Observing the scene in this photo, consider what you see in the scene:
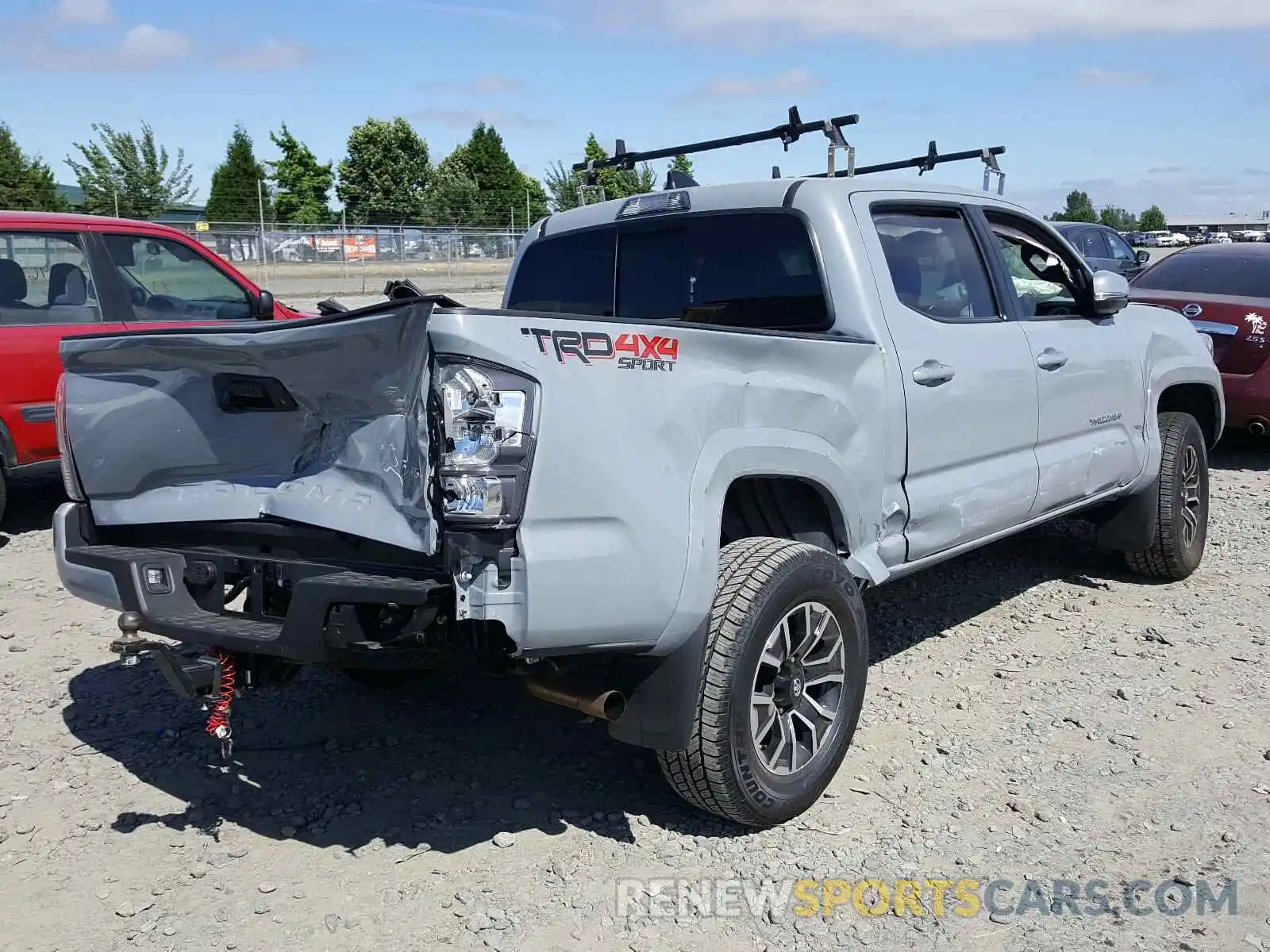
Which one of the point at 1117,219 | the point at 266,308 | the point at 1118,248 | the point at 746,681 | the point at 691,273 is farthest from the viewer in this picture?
the point at 1117,219

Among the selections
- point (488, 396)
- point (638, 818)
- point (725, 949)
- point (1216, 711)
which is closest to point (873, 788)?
point (638, 818)

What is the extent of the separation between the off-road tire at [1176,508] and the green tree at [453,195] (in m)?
37.2

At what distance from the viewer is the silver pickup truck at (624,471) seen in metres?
2.75

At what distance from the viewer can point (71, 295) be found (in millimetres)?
6953

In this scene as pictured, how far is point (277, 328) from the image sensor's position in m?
2.96

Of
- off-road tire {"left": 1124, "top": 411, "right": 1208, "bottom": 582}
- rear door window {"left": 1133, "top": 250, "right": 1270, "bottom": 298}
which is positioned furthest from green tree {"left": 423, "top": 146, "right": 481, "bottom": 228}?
off-road tire {"left": 1124, "top": 411, "right": 1208, "bottom": 582}

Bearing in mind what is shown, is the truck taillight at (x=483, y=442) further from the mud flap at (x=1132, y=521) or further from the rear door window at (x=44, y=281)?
the rear door window at (x=44, y=281)

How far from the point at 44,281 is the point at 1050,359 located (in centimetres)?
579

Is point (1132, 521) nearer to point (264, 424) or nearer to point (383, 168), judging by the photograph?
point (264, 424)

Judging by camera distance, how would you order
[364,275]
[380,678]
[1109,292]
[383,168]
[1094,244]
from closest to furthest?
[380,678]
[1109,292]
[1094,244]
[364,275]
[383,168]

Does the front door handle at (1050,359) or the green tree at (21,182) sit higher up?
the green tree at (21,182)

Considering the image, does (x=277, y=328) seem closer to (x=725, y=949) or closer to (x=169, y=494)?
(x=169, y=494)

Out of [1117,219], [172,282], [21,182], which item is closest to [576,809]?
[172,282]

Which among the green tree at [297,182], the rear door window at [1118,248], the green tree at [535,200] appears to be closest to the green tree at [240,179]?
the green tree at [297,182]
